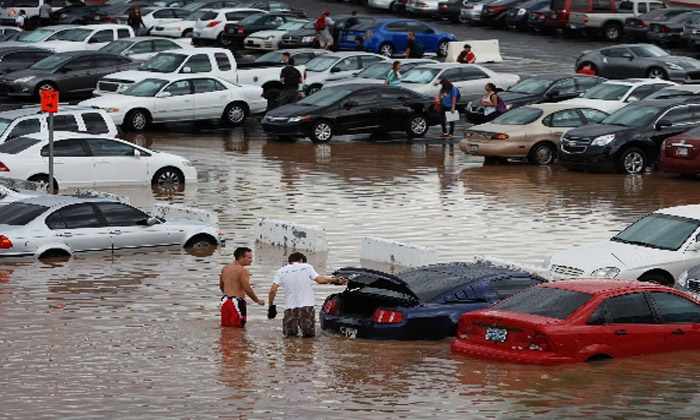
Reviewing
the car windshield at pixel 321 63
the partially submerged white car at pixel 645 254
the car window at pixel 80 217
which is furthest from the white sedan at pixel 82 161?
the car windshield at pixel 321 63

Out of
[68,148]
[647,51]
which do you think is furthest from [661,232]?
[647,51]

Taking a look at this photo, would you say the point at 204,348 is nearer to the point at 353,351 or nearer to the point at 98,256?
the point at 353,351

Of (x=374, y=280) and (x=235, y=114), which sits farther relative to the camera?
(x=235, y=114)

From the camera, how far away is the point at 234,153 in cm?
3694

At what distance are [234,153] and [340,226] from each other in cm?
1001

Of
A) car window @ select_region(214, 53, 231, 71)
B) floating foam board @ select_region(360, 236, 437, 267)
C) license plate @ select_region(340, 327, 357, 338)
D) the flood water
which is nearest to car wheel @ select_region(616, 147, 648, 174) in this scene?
the flood water

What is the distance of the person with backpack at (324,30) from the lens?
53.7 meters

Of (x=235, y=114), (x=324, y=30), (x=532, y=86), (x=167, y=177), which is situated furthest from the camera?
(x=324, y=30)

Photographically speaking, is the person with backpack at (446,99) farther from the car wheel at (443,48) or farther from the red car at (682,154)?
the car wheel at (443,48)

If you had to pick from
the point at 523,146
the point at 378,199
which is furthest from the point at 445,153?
the point at 378,199

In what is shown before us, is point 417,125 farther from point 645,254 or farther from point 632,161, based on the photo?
point 645,254

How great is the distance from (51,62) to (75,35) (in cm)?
759

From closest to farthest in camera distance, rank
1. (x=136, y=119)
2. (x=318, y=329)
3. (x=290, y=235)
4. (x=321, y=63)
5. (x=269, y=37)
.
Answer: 1. (x=318, y=329)
2. (x=290, y=235)
3. (x=136, y=119)
4. (x=321, y=63)
5. (x=269, y=37)

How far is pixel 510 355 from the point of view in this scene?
1689cm
